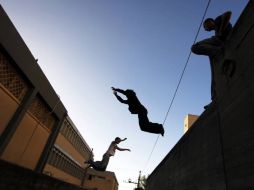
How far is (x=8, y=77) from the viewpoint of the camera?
9703 mm

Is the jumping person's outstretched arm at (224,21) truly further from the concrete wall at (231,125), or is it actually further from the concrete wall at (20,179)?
the concrete wall at (20,179)

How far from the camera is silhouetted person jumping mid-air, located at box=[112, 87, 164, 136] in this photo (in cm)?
607

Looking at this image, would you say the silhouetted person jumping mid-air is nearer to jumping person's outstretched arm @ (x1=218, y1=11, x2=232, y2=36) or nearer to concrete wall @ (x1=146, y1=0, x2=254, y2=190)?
concrete wall @ (x1=146, y1=0, x2=254, y2=190)

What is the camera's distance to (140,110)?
6297 millimetres

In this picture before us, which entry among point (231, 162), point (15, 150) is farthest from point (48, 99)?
point (231, 162)

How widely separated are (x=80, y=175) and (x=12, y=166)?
Answer: 2555 cm

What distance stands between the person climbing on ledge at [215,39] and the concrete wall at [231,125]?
336 millimetres

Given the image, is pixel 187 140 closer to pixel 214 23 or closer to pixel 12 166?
pixel 214 23

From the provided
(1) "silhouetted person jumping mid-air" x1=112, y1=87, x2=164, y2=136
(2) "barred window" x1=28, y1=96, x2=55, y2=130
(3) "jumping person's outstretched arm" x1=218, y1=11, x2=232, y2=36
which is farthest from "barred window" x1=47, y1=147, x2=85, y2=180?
(3) "jumping person's outstretched arm" x1=218, y1=11, x2=232, y2=36

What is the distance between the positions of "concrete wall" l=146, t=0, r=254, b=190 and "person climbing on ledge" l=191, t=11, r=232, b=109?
1.10ft

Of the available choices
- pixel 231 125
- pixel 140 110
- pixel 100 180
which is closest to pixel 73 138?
pixel 140 110

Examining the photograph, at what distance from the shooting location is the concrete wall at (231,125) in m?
2.90

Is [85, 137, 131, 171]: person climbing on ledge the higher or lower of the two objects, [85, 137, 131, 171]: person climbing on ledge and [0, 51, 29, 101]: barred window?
the lower

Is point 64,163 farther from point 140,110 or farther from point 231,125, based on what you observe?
point 231,125
